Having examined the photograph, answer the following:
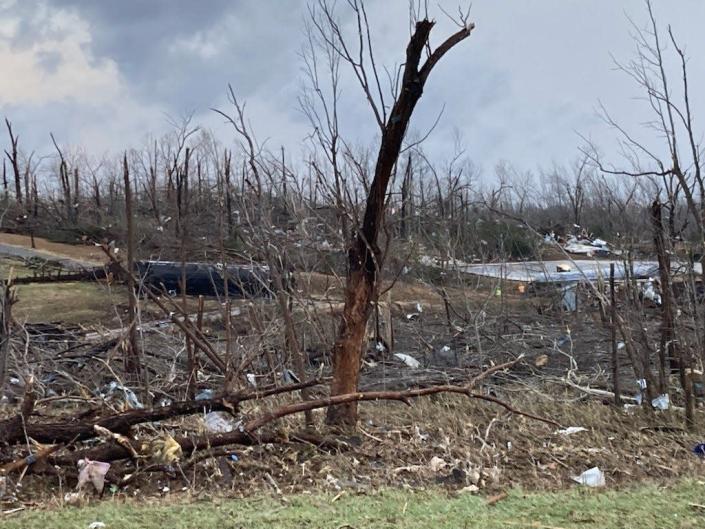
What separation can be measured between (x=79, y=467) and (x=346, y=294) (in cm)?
216

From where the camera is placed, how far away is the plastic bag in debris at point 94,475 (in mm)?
4168

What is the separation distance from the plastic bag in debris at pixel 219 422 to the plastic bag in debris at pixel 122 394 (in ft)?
3.07

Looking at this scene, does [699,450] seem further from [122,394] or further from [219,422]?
[122,394]

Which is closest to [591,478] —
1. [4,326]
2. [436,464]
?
[436,464]

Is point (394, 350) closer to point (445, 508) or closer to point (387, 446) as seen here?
point (387, 446)

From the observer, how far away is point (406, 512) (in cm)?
365

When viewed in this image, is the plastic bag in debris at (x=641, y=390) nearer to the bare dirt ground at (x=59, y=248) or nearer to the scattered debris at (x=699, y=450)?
the scattered debris at (x=699, y=450)

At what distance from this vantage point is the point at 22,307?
1688 centimetres

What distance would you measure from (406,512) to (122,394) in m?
3.81

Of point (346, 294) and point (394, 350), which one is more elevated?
point (346, 294)

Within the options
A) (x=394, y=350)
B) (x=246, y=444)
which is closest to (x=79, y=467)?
(x=246, y=444)

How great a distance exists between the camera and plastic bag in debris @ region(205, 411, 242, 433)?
16.8ft

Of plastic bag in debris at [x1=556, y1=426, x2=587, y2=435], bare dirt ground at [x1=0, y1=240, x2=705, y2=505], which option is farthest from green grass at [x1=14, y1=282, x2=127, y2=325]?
plastic bag in debris at [x1=556, y1=426, x2=587, y2=435]

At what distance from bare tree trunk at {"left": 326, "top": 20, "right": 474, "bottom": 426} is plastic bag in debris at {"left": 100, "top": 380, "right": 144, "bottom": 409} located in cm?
Result: 183
